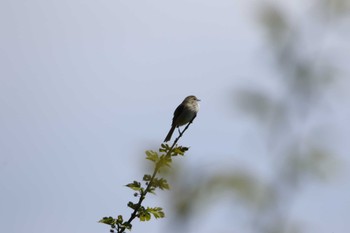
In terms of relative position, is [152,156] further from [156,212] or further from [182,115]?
[182,115]

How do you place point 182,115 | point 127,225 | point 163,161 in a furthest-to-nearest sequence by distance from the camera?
point 182,115 → point 127,225 → point 163,161

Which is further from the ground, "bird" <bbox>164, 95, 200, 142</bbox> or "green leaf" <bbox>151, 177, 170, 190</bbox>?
"bird" <bbox>164, 95, 200, 142</bbox>

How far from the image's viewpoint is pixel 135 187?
535 cm

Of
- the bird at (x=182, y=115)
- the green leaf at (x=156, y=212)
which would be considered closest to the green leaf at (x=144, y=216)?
the green leaf at (x=156, y=212)

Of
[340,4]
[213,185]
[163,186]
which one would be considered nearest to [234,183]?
[213,185]

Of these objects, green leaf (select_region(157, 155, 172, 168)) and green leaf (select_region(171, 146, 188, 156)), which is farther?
green leaf (select_region(171, 146, 188, 156))

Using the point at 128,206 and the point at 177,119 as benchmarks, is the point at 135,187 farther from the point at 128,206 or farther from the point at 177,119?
the point at 177,119

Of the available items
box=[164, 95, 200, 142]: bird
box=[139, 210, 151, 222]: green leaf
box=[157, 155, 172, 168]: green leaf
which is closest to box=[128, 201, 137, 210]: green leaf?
box=[139, 210, 151, 222]: green leaf

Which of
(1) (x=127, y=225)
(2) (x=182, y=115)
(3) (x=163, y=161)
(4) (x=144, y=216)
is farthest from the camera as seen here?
(2) (x=182, y=115)

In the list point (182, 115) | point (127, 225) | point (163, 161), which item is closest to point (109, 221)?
point (127, 225)

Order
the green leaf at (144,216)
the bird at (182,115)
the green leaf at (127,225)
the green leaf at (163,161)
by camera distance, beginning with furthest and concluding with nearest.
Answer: the bird at (182,115)
the green leaf at (144,216)
the green leaf at (127,225)
the green leaf at (163,161)

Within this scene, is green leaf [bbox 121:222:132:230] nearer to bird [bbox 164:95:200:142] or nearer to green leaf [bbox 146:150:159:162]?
green leaf [bbox 146:150:159:162]

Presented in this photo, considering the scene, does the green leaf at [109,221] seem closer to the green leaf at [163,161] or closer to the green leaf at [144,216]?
the green leaf at [144,216]

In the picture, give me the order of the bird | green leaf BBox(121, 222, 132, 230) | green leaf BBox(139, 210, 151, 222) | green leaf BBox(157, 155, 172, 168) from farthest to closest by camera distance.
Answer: the bird < green leaf BBox(139, 210, 151, 222) < green leaf BBox(121, 222, 132, 230) < green leaf BBox(157, 155, 172, 168)
